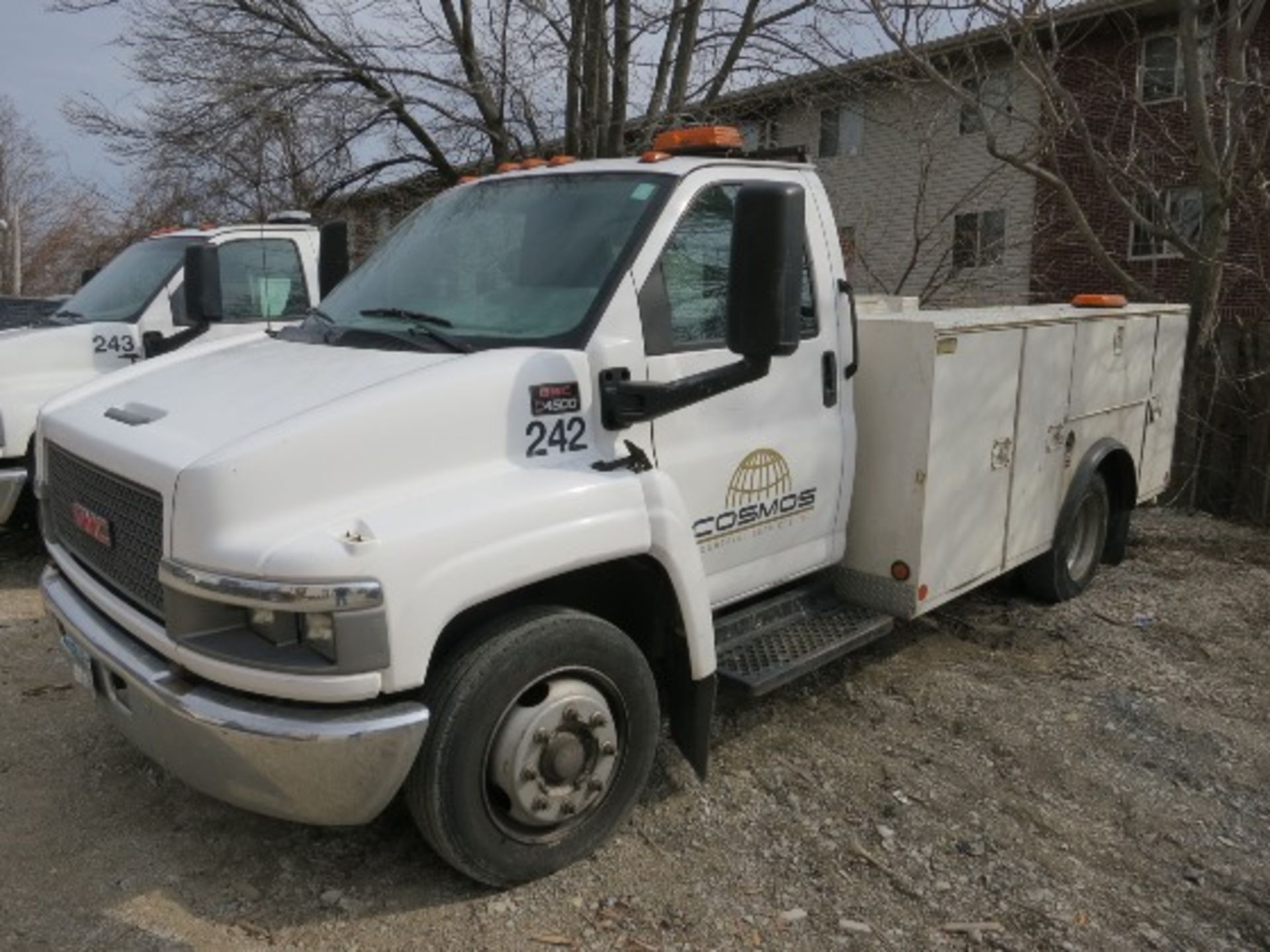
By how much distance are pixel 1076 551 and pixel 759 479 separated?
3050 mm

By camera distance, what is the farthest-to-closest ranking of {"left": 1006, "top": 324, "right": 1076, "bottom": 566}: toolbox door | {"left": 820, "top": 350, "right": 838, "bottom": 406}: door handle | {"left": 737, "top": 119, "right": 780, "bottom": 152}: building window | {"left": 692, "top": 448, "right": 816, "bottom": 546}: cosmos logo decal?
1. {"left": 737, "top": 119, "right": 780, "bottom": 152}: building window
2. {"left": 1006, "top": 324, "right": 1076, "bottom": 566}: toolbox door
3. {"left": 820, "top": 350, "right": 838, "bottom": 406}: door handle
4. {"left": 692, "top": 448, "right": 816, "bottom": 546}: cosmos logo decal

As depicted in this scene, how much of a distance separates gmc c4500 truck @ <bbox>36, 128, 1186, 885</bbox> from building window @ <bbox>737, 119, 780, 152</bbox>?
39.5 feet

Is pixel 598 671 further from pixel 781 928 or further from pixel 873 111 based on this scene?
pixel 873 111

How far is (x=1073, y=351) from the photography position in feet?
17.2

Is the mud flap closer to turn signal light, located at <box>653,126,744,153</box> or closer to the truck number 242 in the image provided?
the truck number 242

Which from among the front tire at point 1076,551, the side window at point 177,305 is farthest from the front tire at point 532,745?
the side window at point 177,305

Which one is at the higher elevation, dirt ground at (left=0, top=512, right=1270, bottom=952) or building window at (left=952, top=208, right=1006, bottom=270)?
building window at (left=952, top=208, right=1006, bottom=270)

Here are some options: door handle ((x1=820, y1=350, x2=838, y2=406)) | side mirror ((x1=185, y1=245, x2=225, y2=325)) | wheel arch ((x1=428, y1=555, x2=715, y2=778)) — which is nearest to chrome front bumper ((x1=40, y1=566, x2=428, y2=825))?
wheel arch ((x1=428, y1=555, x2=715, y2=778))

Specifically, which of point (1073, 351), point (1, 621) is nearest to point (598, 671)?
point (1073, 351)

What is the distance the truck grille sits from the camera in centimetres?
286

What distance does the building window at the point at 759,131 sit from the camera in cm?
1577

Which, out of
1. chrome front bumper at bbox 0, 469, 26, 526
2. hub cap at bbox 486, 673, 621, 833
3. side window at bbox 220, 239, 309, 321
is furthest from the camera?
side window at bbox 220, 239, 309, 321

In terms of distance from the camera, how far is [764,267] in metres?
2.91

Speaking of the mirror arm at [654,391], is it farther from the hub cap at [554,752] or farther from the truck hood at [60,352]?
the truck hood at [60,352]
